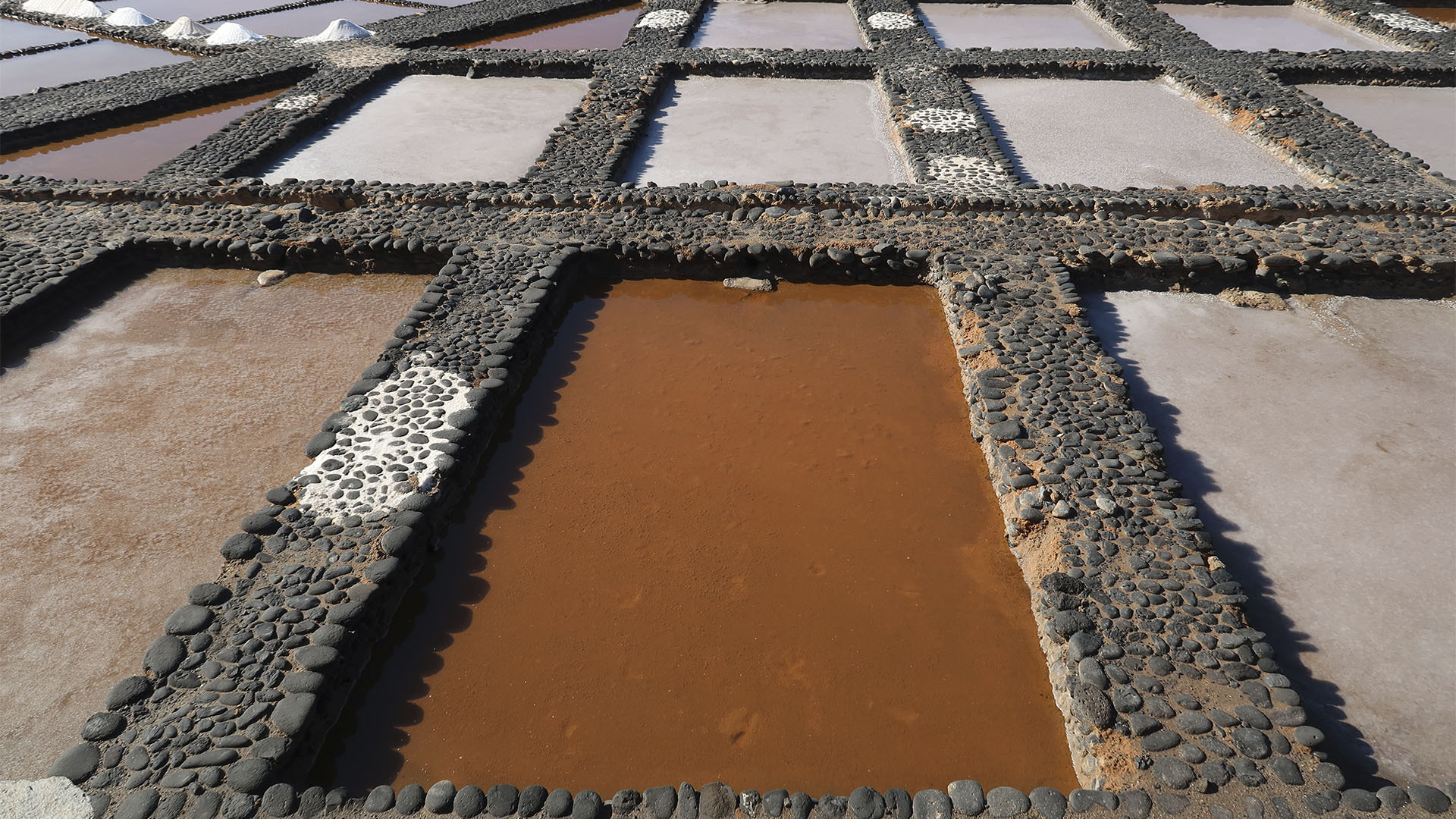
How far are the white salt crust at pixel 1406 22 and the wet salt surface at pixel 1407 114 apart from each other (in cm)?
332

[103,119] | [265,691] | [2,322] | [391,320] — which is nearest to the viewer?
[265,691]

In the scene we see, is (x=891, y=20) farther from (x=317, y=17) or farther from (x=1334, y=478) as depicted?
(x=317, y=17)

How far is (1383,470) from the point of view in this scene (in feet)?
20.3

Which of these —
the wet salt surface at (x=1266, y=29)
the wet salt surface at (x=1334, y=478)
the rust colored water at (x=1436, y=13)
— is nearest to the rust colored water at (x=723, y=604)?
the wet salt surface at (x=1334, y=478)

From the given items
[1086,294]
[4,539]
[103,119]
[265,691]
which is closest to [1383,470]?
[1086,294]

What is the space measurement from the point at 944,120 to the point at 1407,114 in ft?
26.3

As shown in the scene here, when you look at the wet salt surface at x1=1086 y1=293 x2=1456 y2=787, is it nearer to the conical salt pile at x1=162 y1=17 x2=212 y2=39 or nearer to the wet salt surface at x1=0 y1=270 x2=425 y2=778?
the wet salt surface at x1=0 y1=270 x2=425 y2=778

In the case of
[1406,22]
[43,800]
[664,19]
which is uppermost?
[664,19]

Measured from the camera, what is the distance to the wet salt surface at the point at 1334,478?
468 cm

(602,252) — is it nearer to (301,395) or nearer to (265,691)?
(301,395)

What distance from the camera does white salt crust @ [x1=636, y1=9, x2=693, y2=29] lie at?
17.0 meters

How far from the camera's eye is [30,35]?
18984mm

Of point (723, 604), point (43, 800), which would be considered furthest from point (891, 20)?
point (43, 800)

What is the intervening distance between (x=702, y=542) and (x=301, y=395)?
401 cm
